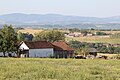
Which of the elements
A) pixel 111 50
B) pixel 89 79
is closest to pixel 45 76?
pixel 89 79

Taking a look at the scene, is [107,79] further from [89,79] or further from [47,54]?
[47,54]

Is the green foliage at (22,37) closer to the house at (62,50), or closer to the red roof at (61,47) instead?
the red roof at (61,47)

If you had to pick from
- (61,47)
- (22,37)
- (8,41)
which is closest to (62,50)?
(61,47)

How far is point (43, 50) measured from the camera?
252 feet

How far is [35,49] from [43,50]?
7.22 feet

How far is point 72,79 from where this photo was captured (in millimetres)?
16500

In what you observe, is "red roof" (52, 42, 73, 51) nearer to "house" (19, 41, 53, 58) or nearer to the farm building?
the farm building

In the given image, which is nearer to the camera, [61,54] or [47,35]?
[61,54]

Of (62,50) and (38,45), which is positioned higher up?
(38,45)

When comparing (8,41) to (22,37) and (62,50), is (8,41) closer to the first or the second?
(62,50)

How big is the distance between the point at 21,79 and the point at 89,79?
3.43 meters

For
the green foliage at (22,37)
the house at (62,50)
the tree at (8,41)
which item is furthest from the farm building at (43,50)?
the green foliage at (22,37)

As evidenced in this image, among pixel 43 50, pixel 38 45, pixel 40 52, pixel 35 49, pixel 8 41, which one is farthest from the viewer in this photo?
pixel 38 45

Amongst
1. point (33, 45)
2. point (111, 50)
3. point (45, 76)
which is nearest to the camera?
point (45, 76)
